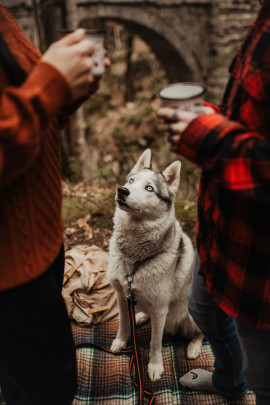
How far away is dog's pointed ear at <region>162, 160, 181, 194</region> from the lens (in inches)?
94.5

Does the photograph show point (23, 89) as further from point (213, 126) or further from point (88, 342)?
point (88, 342)

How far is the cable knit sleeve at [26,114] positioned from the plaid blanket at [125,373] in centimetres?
187

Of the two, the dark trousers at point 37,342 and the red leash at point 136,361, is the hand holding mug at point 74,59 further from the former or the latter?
the red leash at point 136,361

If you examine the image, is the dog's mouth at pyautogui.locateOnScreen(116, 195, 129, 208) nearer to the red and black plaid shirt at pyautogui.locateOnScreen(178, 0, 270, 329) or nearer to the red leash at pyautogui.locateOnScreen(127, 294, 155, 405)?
the red leash at pyautogui.locateOnScreen(127, 294, 155, 405)

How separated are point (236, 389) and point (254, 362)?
0.89 meters

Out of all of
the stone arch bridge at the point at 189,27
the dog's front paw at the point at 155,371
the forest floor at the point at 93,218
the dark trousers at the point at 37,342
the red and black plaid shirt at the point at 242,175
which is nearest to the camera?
the red and black plaid shirt at the point at 242,175

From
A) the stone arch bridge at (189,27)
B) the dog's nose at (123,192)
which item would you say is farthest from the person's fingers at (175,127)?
the stone arch bridge at (189,27)

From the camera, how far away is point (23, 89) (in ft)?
3.15

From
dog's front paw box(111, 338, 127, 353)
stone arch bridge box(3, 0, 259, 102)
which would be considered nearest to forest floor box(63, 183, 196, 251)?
dog's front paw box(111, 338, 127, 353)

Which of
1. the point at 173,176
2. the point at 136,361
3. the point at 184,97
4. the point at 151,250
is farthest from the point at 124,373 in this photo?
the point at 184,97

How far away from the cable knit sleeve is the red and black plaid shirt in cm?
44

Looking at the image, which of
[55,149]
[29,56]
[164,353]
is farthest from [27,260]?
[164,353]

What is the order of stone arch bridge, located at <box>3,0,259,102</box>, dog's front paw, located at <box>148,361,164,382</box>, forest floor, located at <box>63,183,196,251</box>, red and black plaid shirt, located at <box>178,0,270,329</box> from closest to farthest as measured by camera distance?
red and black plaid shirt, located at <box>178,0,270,329</box>, dog's front paw, located at <box>148,361,164,382</box>, forest floor, located at <box>63,183,196,251</box>, stone arch bridge, located at <box>3,0,259,102</box>

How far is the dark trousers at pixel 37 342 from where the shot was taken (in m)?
1.22
